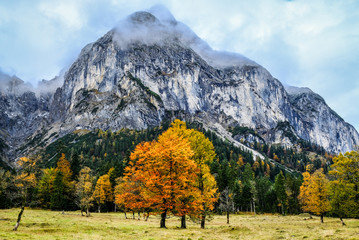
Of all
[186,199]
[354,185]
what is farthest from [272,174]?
[186,199]

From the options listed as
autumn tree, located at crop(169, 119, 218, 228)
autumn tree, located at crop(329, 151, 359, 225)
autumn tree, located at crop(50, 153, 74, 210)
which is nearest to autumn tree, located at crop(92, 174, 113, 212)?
autumn tree, located at crop(50, 153, 74, 210)

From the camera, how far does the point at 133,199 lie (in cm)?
2523

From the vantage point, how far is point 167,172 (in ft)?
82.1

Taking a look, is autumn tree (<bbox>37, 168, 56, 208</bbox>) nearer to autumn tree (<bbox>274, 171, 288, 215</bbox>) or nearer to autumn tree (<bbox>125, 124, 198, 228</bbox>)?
autumn tree (<bbox>125, 124, 198, 228</bbox>)

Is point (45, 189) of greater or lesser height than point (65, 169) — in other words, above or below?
below

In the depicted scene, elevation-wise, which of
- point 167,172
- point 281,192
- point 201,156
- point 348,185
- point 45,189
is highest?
point 201,156

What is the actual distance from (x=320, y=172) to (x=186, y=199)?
37.8m

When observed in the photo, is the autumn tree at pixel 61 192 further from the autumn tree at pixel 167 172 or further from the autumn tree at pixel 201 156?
the autumn tree at pixel 201 156

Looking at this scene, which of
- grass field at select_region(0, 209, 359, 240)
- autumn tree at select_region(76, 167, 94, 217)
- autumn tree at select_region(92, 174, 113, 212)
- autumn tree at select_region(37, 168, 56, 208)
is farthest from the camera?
autumn tree at select_region(37, 168, 56, 208)

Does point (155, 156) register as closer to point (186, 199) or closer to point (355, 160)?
point (186, 199)

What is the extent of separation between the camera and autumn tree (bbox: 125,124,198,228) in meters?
23.6

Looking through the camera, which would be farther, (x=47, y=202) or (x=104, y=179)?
(x=104, y=179)

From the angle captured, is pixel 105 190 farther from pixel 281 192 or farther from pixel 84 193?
pixel 281 192

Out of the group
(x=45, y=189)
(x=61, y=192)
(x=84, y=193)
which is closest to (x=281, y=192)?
(x=84, y=193)
